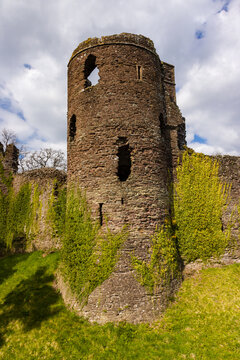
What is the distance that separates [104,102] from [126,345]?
8.22 metres

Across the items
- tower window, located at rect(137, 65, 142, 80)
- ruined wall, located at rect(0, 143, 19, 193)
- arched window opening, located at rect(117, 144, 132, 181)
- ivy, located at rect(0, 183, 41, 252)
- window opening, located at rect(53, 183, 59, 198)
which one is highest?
tower window, located at rect(137, 65, 142, 80)

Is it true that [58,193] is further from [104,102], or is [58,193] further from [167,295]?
[167,295]

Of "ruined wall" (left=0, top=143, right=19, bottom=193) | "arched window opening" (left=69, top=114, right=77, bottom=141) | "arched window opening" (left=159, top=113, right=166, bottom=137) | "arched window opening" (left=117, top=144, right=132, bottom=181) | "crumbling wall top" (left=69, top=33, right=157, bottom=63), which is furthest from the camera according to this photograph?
"ruined wall" (left=0, top=143, right=19, bottom=193)

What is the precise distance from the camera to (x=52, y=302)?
8617 millimetres

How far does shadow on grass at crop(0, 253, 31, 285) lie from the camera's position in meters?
11.1

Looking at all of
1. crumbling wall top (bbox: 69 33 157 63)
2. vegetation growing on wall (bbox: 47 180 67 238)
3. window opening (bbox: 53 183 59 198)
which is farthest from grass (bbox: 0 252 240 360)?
crumbling wall top (bbox: 69 33 157 63)

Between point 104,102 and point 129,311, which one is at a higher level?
point 104,102

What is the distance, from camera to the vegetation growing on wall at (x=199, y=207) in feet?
32.6

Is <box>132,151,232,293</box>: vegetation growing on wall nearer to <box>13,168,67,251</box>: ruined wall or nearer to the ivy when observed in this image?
<box>13,168,67,251</box>: ruined wall

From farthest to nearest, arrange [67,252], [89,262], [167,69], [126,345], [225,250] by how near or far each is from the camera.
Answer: [167,69] → [225,250] → [67,252] → [89,262] → [126,345]

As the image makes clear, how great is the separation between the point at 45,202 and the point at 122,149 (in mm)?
6453

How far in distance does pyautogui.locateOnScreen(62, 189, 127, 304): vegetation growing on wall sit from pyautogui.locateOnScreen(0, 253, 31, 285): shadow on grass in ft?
12.2

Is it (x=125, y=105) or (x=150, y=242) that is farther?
(x=125, y=105)

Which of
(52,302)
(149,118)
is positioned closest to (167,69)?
(149,118)
